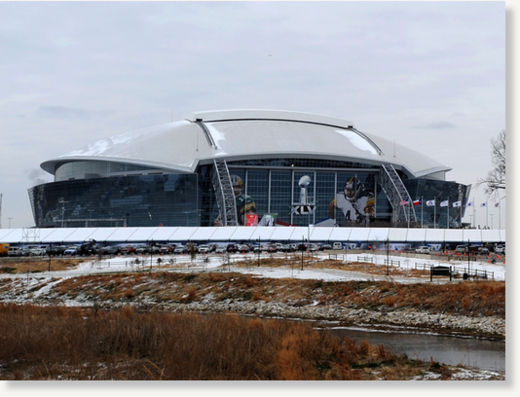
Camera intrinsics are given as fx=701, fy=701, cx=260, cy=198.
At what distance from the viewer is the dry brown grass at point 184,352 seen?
19.4 metres

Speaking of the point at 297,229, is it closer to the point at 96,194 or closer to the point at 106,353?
the point at 96,194

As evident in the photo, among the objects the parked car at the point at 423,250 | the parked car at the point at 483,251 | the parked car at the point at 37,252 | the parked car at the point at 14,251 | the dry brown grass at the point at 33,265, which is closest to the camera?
the dry brown grass at the point at 33,265

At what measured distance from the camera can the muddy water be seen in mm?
25030

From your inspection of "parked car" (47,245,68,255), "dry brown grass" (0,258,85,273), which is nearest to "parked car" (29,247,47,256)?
"parked car" (47,245,68,255)

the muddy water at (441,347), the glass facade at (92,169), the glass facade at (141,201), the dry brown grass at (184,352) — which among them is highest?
the glass facade at (92,169)

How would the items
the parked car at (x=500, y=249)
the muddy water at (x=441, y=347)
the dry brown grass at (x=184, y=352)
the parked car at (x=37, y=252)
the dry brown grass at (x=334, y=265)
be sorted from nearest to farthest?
the dry brown grass at (x=184, y=352), the muddy water at (x=441, y=347), the dry brown grass at (x=334, y=265), the parked car at (x=500, y=249), the parked car at (x=37, y=252)

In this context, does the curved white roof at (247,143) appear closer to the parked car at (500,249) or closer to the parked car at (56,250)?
the parked car at (56,250)

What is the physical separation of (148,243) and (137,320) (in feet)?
201

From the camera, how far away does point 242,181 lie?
13200 centimetres

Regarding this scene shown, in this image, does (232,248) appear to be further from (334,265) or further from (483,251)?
(483,251)

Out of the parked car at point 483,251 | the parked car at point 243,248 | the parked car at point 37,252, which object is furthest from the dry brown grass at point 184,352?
the parked car at point 37,252

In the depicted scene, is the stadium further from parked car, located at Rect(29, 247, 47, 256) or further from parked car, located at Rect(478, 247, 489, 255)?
parked car, located at Rect(478, 247, 489, 255)

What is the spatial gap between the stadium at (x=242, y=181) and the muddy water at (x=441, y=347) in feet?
295

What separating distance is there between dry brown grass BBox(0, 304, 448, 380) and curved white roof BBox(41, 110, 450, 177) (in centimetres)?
10309
